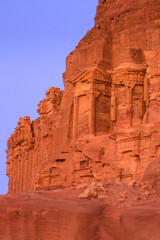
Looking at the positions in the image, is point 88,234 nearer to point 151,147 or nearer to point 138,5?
point 151,147

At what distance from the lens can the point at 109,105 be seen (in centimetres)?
3862

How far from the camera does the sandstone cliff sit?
34000 mm

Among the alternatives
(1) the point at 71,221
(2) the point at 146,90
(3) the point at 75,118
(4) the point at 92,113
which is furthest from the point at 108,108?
(1) the point at 71,221

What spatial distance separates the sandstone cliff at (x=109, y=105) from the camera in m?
34.0

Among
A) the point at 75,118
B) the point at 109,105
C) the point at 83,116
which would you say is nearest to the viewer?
the point at 83,116

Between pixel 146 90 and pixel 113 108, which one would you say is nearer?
pixel 146 90

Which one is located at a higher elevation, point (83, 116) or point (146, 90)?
point (146, 90)

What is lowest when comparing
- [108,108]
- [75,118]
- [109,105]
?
[75,118]

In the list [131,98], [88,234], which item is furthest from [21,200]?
[131,98]

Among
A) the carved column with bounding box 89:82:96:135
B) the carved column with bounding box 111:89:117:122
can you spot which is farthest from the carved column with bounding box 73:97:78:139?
the carved column with bounding box 111:89:117:122

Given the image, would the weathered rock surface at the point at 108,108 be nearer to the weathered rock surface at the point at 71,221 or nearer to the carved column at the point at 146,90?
the carved column at the point at 146,90

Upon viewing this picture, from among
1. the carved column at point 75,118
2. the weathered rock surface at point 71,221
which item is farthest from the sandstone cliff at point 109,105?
the weathered rock surface at point 71,221

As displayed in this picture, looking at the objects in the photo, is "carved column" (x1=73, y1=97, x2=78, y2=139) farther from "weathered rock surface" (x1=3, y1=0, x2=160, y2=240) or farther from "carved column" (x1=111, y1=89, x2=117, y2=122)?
"carved column" (x1=111, y1=89, x2=117, y2=122)

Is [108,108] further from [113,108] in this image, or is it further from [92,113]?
[92,113]
